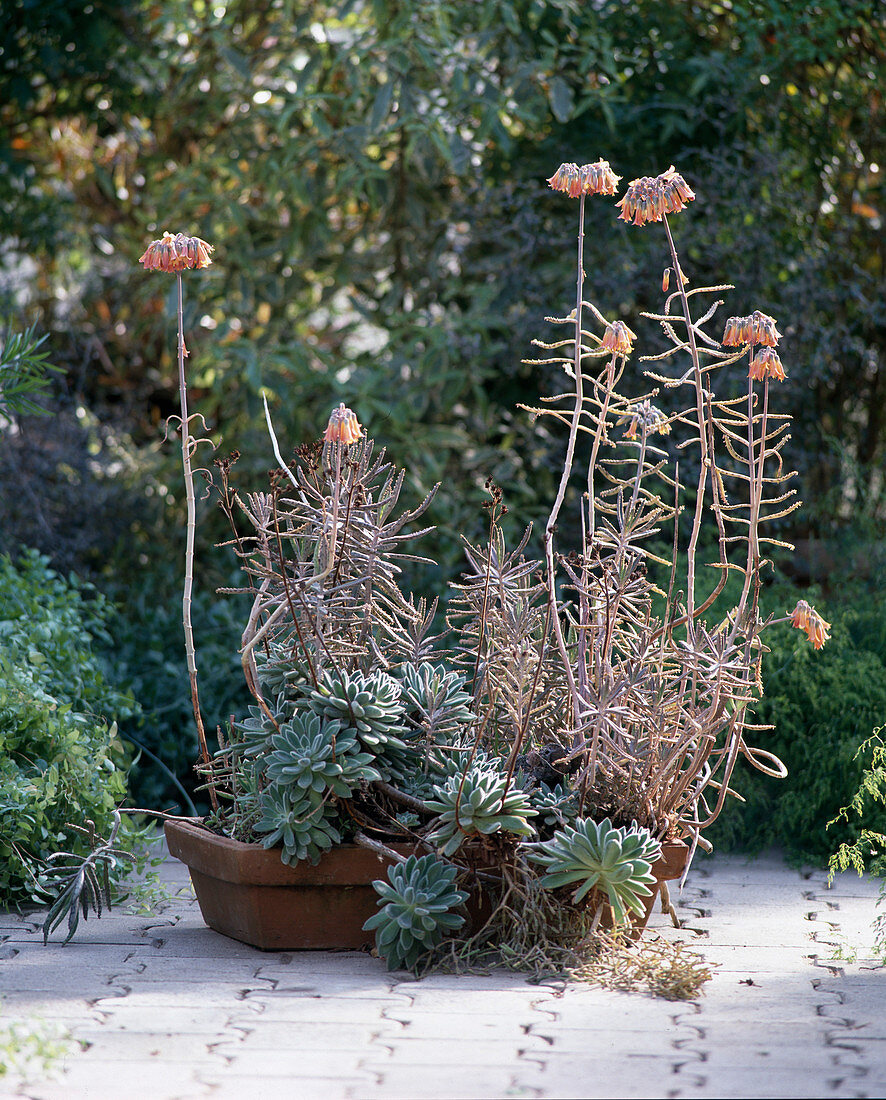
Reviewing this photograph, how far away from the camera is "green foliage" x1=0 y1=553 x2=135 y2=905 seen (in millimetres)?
3227

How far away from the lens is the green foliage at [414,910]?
2.65 m

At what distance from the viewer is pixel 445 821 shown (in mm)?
2812

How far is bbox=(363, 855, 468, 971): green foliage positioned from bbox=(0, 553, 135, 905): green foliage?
1058 mm

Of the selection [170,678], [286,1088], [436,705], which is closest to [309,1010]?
[286,1088]

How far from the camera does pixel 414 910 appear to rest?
264cm

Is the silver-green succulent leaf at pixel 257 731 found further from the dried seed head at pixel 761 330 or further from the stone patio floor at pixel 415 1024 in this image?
the dried seed head at pixel 761 330

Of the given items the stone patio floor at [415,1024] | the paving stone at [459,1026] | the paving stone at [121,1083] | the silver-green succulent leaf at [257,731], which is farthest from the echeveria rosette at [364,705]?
the paving stone at [121,1083]

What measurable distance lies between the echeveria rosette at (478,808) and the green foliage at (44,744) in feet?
3.76

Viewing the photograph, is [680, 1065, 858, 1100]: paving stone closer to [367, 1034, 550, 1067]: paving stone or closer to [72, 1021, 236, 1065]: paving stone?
[367, 1034, 550, 1067]: paving stone

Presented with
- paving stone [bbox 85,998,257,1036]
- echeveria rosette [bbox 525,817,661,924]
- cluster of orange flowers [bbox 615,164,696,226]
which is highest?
cluster of orange flowers [bbox 615,164,696,226]

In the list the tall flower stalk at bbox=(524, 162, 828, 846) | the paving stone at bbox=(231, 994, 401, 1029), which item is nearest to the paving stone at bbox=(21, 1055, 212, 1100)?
the paving stone at bbox=(231, 994, 401, 1029)

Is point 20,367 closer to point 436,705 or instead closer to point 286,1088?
point 436,705

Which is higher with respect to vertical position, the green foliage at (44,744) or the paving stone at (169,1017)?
the green foliage at (44,744)

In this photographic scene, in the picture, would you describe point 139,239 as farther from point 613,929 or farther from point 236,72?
point 613,929
